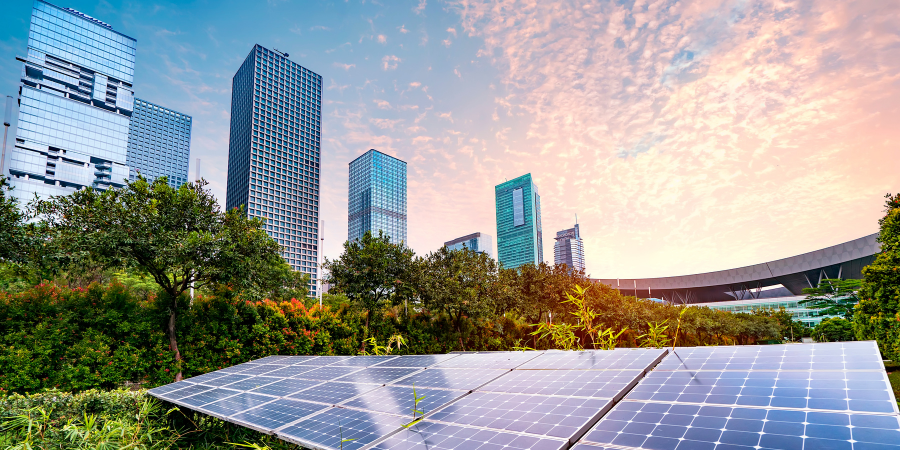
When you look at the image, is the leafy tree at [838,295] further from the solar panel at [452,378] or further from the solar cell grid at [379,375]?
the solar cell grid at [379,375]

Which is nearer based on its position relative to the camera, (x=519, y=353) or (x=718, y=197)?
(x=519, y=353)

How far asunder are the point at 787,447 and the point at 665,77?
16.7m

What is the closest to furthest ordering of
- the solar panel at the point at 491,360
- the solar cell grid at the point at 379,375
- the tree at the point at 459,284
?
the solar panel at the point at 491,360 < the solar cell grid at the point at 379,375 < the tree at the point at 459,284

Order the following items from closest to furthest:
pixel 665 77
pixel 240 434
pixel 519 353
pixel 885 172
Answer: pixel 519 353
pixel 240 434
pixel 665 77
pixel 885 172

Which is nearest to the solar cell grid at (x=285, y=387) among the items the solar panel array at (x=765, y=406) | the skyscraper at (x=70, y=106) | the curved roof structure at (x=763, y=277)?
the solar panel array at (x=765, y=406)

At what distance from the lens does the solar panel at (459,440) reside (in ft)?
10.4

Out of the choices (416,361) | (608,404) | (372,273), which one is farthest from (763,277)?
(608,404)

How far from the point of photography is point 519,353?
7297mm

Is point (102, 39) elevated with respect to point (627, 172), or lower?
elevated

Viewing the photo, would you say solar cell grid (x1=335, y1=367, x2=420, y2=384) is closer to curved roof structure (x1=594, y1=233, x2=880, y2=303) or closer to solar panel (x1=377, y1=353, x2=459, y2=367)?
solar panel (x1=377, y1=353, x2=459, y2=367)

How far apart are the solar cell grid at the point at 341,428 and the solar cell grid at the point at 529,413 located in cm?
57

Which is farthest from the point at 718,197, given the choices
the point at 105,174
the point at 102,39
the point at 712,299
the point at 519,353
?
the point at 102,39

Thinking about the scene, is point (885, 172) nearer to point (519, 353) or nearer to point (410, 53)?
point (519, 353)

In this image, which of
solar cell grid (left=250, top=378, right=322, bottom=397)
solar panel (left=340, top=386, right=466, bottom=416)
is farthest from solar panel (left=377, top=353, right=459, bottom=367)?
solar panel (left=340, top=386, right=466, bottom=416)
